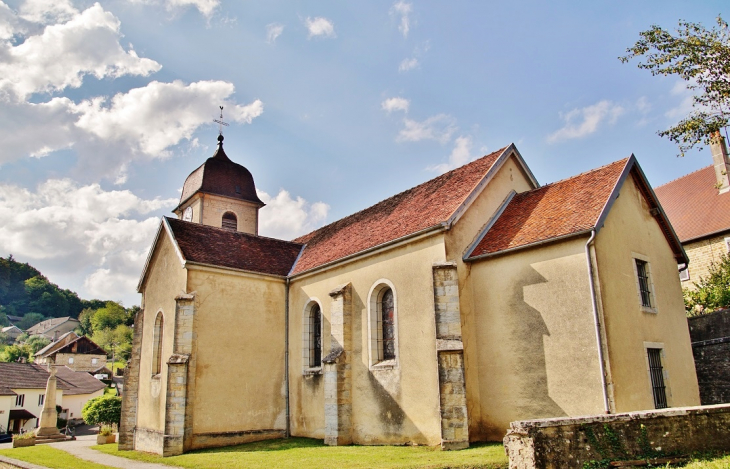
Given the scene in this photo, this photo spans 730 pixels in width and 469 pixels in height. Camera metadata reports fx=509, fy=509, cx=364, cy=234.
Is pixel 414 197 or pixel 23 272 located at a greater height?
pixel 23 272

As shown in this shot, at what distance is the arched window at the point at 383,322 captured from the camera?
16672mm

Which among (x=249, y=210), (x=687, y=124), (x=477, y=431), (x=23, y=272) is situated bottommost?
(x=477, y=431)

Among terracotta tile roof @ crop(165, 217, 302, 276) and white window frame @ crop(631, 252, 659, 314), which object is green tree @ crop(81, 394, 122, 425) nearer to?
terracotta tile roof @ crop(165, 217, 302, 276)

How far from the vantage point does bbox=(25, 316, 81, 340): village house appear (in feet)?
400

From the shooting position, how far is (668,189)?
29.9 m

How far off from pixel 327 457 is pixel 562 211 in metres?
9.69

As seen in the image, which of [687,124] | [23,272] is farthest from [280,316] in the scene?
[23,272]

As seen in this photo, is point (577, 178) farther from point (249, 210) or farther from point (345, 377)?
point (249, 210)

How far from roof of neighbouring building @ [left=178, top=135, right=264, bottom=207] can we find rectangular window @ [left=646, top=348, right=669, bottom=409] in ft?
75.1

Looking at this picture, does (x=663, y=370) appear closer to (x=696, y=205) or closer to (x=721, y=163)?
(x=696, y=205)

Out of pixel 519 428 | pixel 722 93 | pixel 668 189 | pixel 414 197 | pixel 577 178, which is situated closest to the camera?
pixel 519 428

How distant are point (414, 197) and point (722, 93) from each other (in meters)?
10.3

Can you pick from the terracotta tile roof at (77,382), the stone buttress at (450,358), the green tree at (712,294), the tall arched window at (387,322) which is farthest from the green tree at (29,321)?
the green tree at (712,294)

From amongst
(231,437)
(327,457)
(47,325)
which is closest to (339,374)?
(327,457)
